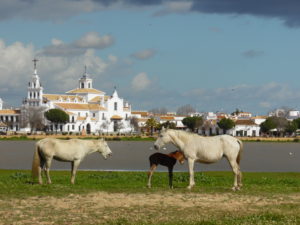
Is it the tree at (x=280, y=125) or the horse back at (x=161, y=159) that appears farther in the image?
the tree at (x=280, y=125)

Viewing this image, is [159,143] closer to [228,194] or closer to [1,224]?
[228,194]

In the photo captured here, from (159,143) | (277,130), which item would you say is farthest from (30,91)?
(159,143)

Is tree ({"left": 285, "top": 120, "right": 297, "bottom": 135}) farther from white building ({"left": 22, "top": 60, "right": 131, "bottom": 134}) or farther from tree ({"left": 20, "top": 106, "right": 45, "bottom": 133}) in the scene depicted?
tree ({"left": 20, "top": 106, "right": 45, "bottom": 133})

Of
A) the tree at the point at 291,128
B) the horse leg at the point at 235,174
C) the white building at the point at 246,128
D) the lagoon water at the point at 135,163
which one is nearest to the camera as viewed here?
the horse leg at the point at 235,174

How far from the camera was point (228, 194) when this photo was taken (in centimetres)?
1703

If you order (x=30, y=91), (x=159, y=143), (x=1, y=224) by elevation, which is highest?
(x=30, y=91)

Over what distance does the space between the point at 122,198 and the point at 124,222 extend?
10.8 feet

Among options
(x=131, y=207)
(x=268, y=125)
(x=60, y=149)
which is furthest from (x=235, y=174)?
(x=268, y=125)

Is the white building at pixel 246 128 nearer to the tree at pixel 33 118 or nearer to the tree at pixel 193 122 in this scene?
the tree at pixel 193 122

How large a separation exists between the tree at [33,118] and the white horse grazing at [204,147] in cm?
15617

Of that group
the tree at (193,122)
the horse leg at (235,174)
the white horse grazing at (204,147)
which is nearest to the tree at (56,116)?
the tree at (193,122)

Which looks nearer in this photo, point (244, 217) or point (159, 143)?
point (244, 217)

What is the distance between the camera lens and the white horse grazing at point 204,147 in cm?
1831

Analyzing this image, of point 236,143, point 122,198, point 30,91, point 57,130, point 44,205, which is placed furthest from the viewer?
point 30,91
